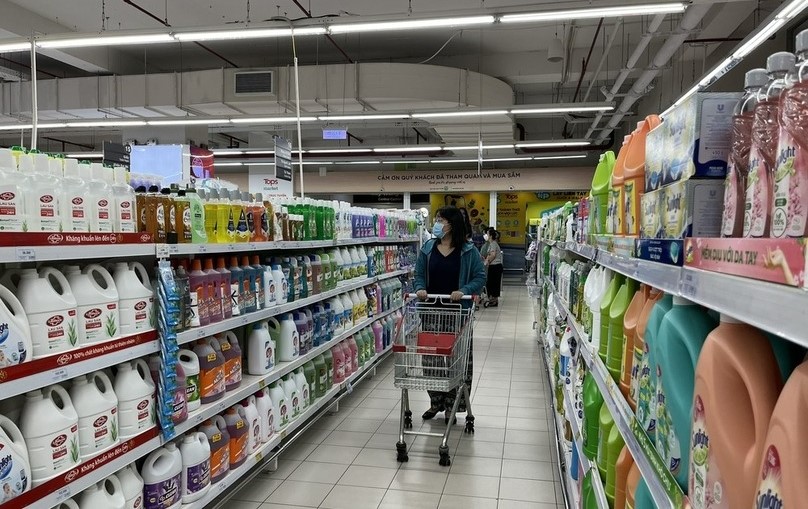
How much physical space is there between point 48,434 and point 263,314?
177cm

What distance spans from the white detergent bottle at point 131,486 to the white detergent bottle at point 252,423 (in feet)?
3.25

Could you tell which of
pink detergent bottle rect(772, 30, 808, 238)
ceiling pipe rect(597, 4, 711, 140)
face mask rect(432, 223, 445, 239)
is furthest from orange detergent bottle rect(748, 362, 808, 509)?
ceiling pipe rect(597, 4, 711, 140)

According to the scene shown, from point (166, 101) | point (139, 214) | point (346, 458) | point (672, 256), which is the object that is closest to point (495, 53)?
point (166, 101)

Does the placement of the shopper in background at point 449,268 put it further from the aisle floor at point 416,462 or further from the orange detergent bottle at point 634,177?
the orange detergent bottle at point 634,177

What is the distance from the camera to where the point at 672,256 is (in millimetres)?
1208

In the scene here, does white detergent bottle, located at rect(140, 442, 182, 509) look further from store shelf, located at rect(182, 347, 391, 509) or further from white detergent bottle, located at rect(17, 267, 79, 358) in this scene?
white detergent bottle, located at rect(17, 267, 79, 358)

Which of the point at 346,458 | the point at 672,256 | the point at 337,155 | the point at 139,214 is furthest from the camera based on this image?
the point at 337,155

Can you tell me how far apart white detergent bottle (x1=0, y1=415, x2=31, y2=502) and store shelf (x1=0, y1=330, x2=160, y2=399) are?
0.14m

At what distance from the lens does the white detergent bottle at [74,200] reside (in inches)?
86.2

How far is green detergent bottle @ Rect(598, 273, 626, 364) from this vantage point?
2.08m

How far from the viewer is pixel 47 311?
2.09m

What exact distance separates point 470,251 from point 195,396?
2.73 meters

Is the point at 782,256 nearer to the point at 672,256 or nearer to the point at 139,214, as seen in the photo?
the point at 672,256

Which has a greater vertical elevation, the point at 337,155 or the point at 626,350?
the point at 337,155
